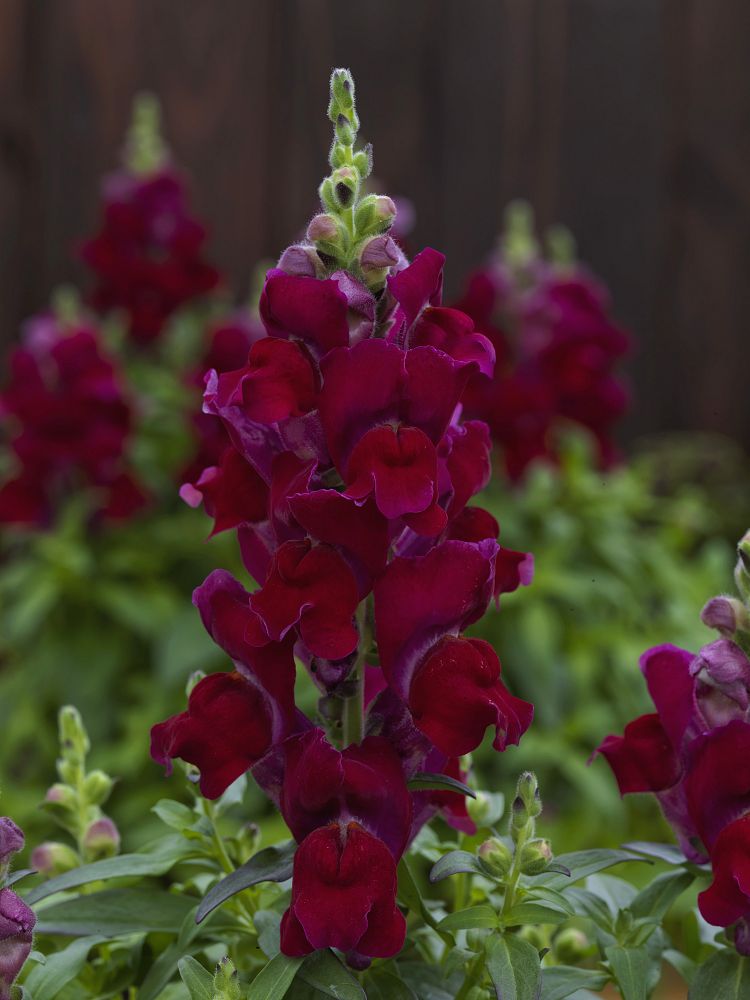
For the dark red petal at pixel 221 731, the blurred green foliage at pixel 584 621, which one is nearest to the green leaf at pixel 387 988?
the dark red petal at pixel 221 731

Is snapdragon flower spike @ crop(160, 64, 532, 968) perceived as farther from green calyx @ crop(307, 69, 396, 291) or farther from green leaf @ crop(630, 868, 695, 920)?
green leaf @ crop(630, 868, 695, 920)

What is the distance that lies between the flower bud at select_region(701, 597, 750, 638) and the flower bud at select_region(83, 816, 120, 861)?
0.39m

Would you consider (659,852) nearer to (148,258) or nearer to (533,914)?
(533,914)

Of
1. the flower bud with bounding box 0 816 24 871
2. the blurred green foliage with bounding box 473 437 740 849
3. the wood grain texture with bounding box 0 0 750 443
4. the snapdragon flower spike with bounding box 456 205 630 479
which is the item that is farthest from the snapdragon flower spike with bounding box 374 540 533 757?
the wood grain texture with bounding box 0 0 750 443

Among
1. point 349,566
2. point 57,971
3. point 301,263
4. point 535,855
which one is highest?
point 301,263

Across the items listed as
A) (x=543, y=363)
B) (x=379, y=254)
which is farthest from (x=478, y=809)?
(x=543, y=363)

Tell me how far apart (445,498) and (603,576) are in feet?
5.00

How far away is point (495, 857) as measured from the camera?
0.74 m

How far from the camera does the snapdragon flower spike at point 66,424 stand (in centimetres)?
206

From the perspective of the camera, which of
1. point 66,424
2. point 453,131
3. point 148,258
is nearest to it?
point 66,424

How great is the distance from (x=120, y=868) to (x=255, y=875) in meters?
0.10

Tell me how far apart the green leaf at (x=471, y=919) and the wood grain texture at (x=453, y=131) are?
89.1 inches

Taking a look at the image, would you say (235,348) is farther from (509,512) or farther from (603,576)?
(603,576)

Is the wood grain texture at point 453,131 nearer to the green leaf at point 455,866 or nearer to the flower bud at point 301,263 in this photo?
the flower bud at point 301,263
